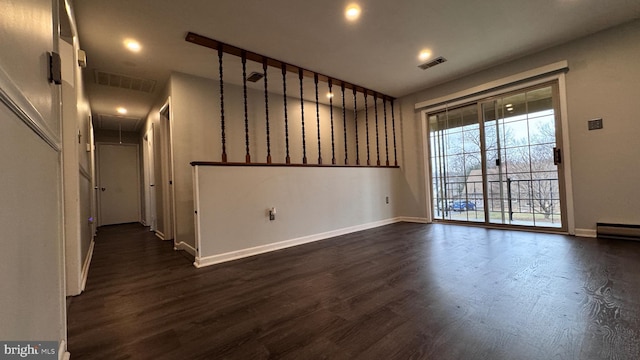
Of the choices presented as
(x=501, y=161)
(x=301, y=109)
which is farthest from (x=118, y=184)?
(x=501, y=161)

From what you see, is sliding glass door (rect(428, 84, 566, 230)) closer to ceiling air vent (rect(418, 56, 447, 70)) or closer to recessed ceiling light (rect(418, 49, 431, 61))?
ceiling air vent (rect(418, 56, 447, 70))

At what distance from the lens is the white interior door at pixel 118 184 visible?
21.0 ft

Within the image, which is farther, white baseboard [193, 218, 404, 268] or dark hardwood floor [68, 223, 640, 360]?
white baseboard [193, 218, 404, 268]

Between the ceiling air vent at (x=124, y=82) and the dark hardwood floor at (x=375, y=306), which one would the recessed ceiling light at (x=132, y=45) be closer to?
the ceiling air vent at (x=124, y=82)

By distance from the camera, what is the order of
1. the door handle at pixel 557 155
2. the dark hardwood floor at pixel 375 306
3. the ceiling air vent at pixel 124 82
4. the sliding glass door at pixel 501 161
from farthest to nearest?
the ceiling air vent at pixel 124 82 → the sliding glass door at pixel 501 161 → the door handle at pixel 557 155 → the dark hardwood floor at pixel 375 306

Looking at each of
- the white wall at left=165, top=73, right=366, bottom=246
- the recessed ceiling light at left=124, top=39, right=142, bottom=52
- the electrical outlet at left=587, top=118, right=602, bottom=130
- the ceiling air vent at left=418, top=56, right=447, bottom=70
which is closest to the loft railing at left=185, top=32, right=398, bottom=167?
the white wall at left=165, top=73, right=366, bottom=246

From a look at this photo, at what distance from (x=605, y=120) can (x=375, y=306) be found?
12.0ft

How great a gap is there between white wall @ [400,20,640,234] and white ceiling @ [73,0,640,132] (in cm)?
20

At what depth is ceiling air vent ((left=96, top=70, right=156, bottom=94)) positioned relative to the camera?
359cm

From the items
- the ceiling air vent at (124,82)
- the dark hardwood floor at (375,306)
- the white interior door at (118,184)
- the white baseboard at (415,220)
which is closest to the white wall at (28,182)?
the dark hardwood floor at (375,306)

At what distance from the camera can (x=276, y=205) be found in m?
3.19

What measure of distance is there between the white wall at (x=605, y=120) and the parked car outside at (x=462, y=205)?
1.26m

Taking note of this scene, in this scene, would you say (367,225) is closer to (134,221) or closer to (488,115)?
(488,115)

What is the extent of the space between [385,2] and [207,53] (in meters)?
2.13
